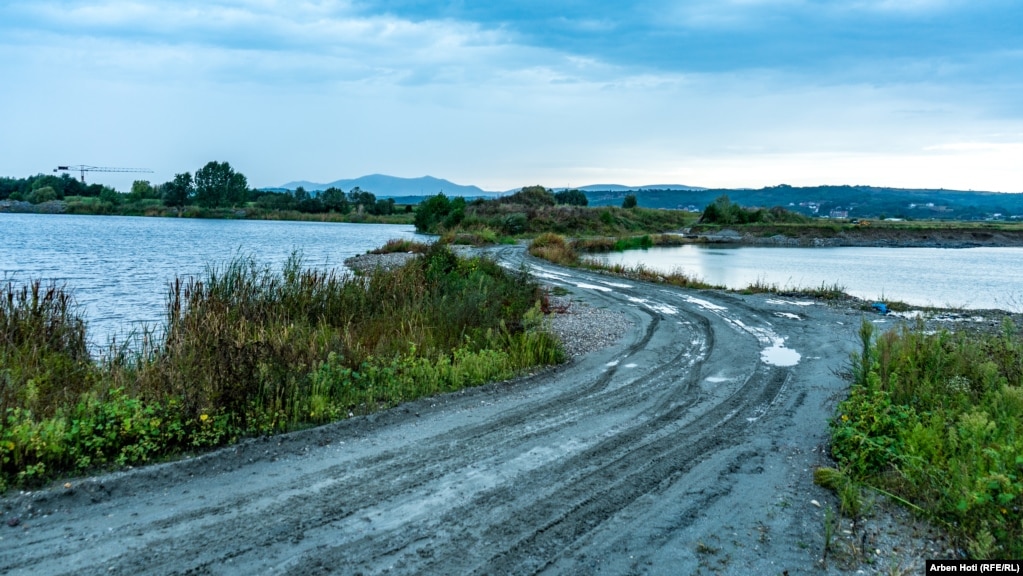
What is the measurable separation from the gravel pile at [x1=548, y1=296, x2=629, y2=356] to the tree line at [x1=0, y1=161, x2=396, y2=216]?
122m

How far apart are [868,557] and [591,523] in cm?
201

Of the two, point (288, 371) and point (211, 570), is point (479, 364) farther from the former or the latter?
point (211, 570)

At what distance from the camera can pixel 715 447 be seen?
686cm

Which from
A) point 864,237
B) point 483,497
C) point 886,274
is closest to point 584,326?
point 483,497

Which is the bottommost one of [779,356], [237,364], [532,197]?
[779,356]

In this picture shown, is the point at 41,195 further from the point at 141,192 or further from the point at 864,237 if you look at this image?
the point at 864,237

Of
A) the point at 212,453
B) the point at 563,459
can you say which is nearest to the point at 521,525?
the point at 563,459

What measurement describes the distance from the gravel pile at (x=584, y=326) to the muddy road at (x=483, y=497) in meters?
3.77

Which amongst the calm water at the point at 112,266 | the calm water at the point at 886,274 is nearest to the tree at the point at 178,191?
the calm water at the point at 112,266

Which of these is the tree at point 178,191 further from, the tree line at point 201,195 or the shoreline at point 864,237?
the shoreline at point 864,237

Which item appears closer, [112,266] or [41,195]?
[112,266]

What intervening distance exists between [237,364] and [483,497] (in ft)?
12.2

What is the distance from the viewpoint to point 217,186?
430 feet

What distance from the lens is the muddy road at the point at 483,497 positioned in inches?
173
